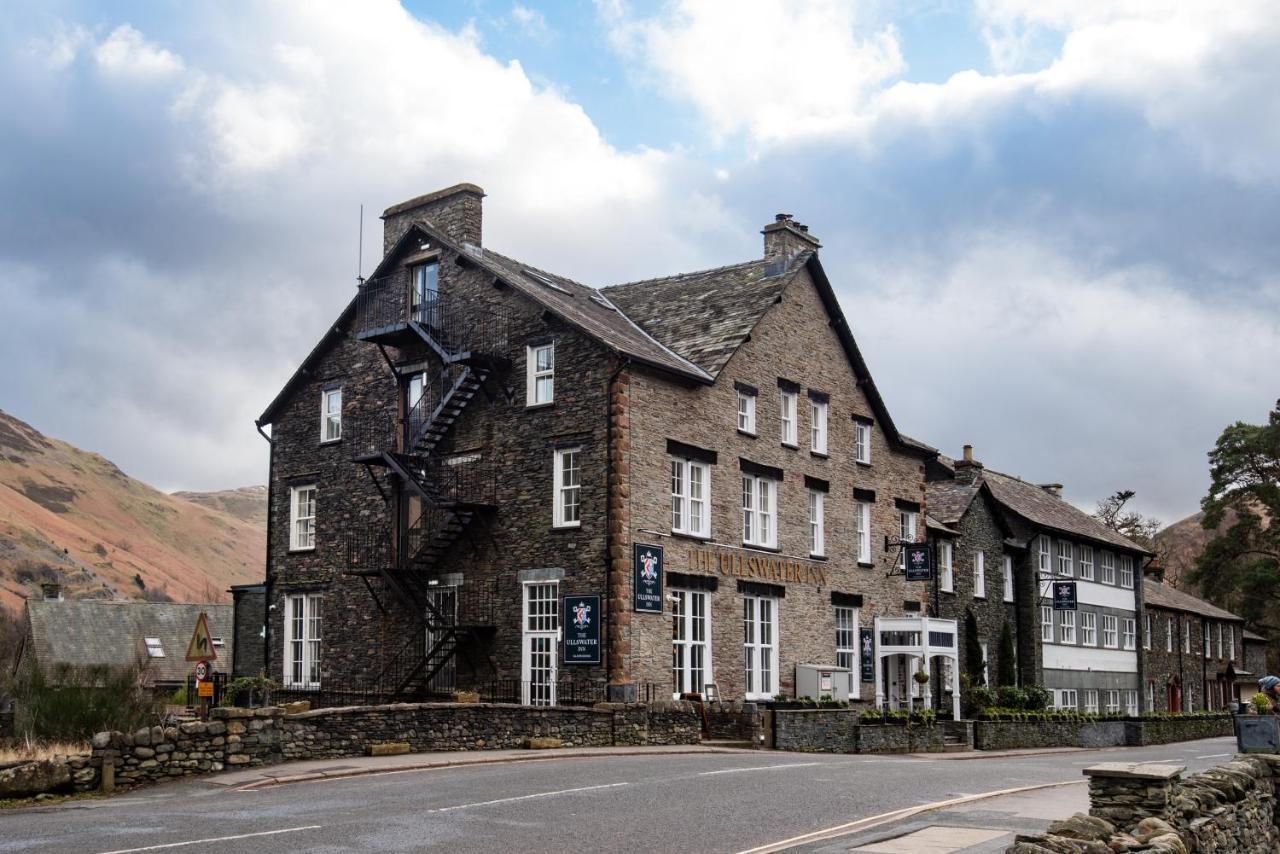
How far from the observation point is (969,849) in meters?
13.1

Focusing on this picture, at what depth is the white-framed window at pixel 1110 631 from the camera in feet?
180

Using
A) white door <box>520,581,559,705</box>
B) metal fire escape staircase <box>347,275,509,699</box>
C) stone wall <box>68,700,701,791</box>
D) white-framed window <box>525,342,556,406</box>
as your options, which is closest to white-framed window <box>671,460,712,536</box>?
white door <box>520,581,559,705</box>

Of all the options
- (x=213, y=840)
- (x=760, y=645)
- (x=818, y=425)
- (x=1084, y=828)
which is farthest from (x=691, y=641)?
(x=1084, y=828)

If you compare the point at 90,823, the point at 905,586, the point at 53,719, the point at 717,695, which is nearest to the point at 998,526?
the point at 905,586

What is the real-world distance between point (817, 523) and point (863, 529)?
2688 millimetres

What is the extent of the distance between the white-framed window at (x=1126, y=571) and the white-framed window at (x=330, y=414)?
36.1 metres

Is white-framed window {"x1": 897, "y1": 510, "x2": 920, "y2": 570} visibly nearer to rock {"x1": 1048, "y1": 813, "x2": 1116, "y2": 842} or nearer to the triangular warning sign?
the triangular warning sign

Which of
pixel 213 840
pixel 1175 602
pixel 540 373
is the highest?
pixel 540 373

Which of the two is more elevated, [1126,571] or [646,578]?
[1126,571]

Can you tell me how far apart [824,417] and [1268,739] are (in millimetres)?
17900

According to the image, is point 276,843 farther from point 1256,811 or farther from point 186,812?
point 1256,811

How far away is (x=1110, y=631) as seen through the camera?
182 ft

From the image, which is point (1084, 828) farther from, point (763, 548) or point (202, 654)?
point (763, 548)

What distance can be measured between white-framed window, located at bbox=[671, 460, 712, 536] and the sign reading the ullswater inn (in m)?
0.60
